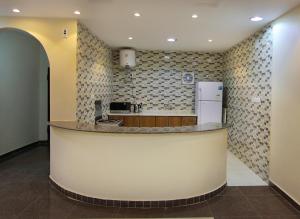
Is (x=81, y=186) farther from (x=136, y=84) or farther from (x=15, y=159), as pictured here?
(x=136, y=84)

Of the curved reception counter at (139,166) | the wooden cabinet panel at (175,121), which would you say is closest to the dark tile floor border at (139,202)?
the curved reception counter at (139,166)

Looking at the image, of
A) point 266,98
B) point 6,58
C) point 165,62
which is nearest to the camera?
point 266,98

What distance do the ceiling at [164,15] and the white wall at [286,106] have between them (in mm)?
292

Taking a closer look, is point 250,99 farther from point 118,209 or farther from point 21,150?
point 21,150

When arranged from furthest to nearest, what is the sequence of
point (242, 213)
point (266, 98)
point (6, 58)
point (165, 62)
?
point (165, 62)
point (6, 58)
point (266, 98)
point (242, 213)

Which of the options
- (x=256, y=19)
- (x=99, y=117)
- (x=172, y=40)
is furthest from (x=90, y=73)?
(x=256, y=19)

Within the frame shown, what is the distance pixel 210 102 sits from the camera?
6508 mm

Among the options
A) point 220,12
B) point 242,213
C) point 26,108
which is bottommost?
point 242,213

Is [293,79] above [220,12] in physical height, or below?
below

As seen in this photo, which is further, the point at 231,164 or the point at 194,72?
the point at 194,72

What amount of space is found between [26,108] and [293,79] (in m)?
5.32

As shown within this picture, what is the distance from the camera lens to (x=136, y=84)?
7.02 meters

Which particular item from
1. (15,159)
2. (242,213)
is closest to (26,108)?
(15,159)

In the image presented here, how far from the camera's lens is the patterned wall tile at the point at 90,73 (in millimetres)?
4375
